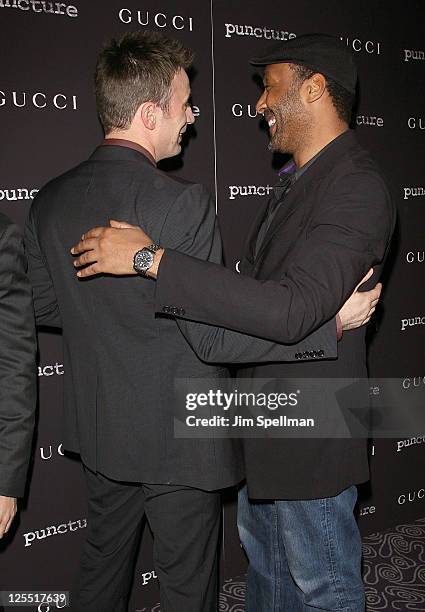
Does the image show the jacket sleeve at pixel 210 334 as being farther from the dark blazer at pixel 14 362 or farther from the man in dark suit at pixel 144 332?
the dark blazer at pixel 14 362

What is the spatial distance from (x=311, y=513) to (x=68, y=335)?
84cm

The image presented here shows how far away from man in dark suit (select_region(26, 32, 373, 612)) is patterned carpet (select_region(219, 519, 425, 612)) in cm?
105

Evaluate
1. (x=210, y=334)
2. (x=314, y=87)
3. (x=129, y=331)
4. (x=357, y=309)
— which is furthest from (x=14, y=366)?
(x=314, y=87)

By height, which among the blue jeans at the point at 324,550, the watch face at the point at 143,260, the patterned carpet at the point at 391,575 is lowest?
the patterned carpet at the point at 391,575

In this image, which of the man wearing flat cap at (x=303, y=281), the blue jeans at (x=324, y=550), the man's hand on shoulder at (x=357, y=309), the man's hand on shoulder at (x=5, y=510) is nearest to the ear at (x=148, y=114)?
the man wearing flat cap at (x=303, y=281)

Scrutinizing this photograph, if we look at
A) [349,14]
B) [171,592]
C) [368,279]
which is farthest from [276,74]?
[171,592]

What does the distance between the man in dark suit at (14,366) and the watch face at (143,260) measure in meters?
0.26

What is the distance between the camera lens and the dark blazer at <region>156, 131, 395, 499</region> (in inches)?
62.5

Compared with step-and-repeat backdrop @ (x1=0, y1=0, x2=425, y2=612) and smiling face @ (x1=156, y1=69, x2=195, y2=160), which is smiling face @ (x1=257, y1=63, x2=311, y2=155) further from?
step-and-repeat backdrop @ (x1=0, y1=0, x2=425, y2=612)

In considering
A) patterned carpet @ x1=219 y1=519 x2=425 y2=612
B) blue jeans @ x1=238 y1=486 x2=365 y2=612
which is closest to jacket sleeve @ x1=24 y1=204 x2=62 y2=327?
blue jeans @ x1=238 y1=486 x2=365 y2=612

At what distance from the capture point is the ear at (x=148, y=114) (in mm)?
1740

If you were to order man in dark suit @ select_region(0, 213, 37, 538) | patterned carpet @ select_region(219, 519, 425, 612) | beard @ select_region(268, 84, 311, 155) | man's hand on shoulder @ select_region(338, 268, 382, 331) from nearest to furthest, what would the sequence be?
man in dark suit @ select_region(0, 213, 37, 538), man's hand on shoulder @ select_region(338, 268, 382, 331), beard @ select_region(268, 84, 311, 155), patterned carpet @ select_region(219, 519, 425, 612)

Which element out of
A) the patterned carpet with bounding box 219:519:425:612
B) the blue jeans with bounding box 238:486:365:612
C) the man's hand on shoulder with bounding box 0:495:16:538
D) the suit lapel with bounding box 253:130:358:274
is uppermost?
the suit lapel with bounding box 253:130:358:274

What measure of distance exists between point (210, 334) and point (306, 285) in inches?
10.4
